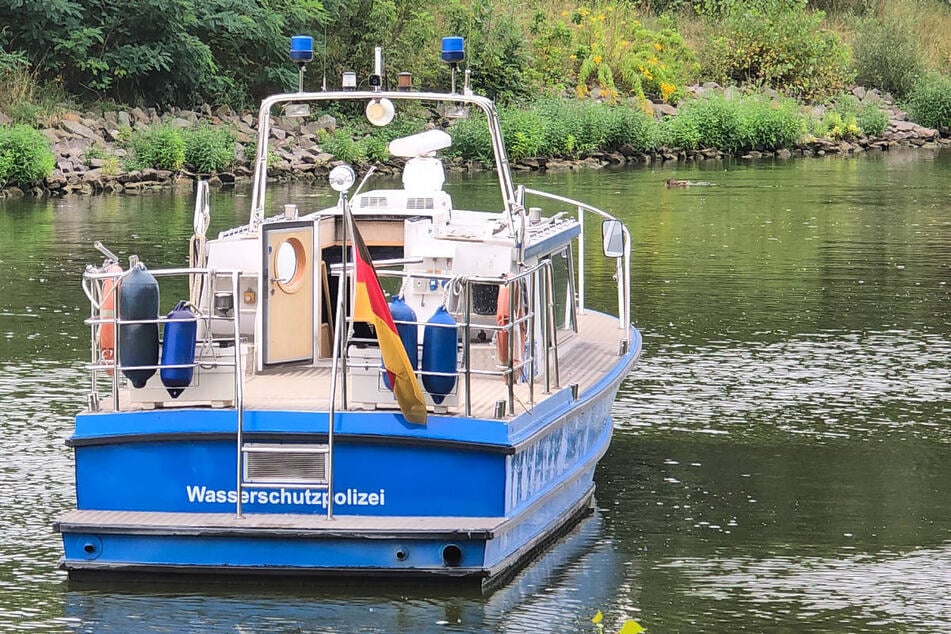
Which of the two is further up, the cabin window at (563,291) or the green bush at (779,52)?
the green bush at (779,52)

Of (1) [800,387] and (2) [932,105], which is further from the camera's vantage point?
(2) [932,105]

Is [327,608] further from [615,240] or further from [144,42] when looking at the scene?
[144,42]

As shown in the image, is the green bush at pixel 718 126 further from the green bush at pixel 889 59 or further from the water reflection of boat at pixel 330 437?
the water reflection of boat at pixel 330 437

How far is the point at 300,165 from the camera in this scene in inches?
1624

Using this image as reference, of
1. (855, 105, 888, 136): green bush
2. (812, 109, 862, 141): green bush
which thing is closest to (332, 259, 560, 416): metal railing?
(812, 109, 862, 141): green bush

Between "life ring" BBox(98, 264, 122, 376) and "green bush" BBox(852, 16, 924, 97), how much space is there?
49.9 metres

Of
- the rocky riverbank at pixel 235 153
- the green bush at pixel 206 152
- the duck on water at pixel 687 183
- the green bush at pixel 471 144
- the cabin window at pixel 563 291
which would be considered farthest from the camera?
the green bush at pixel 471 144

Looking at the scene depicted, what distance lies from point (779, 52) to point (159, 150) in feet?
80.6

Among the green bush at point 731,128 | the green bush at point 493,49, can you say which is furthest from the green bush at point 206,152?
the green bush at point 731,128

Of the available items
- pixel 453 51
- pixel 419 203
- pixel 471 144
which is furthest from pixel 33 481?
pixel 471 144

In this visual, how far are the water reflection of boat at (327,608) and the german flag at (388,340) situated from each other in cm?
100

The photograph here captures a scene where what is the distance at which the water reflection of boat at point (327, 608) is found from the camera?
30.2ft

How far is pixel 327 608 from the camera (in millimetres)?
9367

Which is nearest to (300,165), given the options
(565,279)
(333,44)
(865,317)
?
(333,44)
